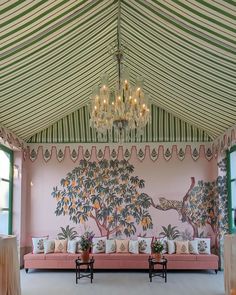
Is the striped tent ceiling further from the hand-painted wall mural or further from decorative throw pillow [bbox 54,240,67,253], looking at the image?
decorative throw pillow [bbox 54,240,67,253]

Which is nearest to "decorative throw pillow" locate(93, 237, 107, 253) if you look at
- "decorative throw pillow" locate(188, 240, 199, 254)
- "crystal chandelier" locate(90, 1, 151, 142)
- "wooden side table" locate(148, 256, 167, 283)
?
"wooden side table" locate(148, 256, 167, 283)

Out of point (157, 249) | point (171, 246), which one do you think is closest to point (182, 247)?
point (171, 246)

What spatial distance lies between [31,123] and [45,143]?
51.6 inches

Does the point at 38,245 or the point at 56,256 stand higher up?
the point at 38,245

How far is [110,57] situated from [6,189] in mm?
4466

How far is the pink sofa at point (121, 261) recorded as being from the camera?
32.9ft

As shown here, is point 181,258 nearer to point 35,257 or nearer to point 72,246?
point 72,246

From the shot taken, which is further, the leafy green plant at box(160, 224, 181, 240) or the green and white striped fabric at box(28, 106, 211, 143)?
the green and white striped fabric at box(28, 106, 211, 143)

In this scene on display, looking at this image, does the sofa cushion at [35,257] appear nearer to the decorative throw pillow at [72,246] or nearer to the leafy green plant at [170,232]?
the decorative throw pillow at [72,246]

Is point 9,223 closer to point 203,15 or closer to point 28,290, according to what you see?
point 28,290

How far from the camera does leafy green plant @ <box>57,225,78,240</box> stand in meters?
11.1

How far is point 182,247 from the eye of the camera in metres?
10.4

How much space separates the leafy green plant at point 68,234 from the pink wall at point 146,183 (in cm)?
11

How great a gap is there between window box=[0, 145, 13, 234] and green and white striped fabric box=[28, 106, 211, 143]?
3.32ft
